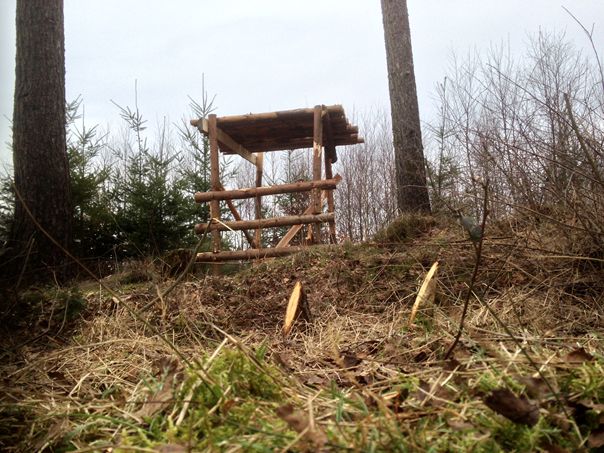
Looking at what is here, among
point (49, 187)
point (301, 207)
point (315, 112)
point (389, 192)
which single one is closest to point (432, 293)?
point (315, 112)

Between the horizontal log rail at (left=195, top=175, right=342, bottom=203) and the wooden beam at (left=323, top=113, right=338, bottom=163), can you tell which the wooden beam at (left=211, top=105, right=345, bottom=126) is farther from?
the horizontal log rail at (left=195, top=175, right=342, bottom=203)

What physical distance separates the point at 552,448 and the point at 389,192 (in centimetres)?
1331

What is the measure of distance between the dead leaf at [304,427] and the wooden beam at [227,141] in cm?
613

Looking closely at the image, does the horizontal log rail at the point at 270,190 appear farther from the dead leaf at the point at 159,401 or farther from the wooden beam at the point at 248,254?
the dead leaf at the point at 159,401

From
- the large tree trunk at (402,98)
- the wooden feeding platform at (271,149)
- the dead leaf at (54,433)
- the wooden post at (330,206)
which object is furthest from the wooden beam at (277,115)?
the dead leaf at (54,433)

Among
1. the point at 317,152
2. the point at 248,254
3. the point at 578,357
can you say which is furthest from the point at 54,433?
the point at 317,152

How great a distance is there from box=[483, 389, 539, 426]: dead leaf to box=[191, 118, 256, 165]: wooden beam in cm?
623

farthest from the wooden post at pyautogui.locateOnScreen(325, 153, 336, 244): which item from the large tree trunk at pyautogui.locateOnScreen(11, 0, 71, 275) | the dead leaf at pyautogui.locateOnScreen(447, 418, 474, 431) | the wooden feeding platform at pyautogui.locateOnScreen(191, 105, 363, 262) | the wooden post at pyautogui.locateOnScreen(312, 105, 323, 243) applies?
the dead leaf at pyautogui.locateOnScreen(447, 418, 474, 431)

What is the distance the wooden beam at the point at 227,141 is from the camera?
7.04 metres

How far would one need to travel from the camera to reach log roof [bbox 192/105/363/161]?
6984 mm

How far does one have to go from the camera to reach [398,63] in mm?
8227

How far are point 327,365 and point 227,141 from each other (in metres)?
5.75

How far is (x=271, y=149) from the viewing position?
8859 mm

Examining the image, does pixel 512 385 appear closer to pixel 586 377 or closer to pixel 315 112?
pixel 586 377
